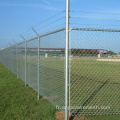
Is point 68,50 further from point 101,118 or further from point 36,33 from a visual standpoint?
point 36,33

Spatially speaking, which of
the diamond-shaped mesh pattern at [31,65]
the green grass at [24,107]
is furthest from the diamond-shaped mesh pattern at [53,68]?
the diamond-shaped mesh pattern at [31,65]

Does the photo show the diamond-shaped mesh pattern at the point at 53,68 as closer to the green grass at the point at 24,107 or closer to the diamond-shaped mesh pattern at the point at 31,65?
the green grass at the point at 24,107

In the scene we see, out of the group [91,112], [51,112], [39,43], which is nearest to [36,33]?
[39,43]

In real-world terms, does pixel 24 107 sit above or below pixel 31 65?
below

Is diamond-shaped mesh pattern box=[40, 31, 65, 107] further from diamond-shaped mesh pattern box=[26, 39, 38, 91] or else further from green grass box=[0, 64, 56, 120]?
diamond-shaped mesh pattern box=[26, 39, 38, 91]

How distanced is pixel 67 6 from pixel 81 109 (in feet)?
9.36

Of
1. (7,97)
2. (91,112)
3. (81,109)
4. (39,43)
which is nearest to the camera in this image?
(91,112)

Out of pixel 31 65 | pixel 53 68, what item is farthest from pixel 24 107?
pixel 31 65

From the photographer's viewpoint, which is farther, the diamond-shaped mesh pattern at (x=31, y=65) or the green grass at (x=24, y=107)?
the diamond-shaped mesh pattern at (x=31, y=65)

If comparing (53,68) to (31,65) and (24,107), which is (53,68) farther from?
(31,65)

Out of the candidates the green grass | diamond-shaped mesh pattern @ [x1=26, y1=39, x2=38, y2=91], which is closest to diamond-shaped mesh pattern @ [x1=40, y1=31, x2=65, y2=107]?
the green grass

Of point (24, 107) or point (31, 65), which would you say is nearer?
point (24, 107)

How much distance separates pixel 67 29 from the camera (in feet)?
11.9

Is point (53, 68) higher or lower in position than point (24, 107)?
higher
